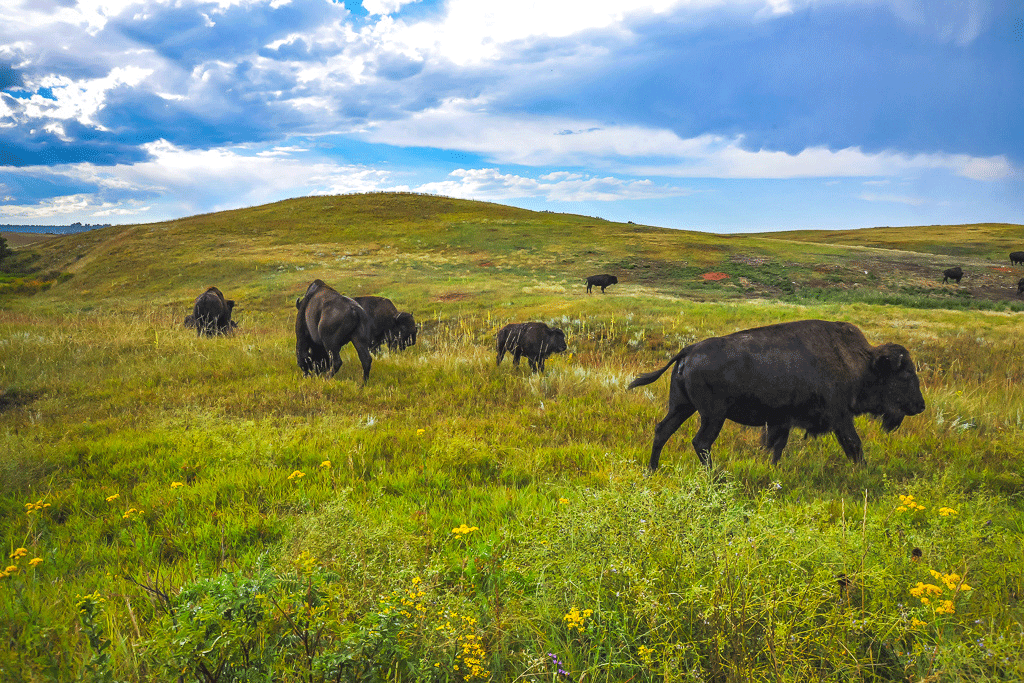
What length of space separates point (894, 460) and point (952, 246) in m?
81.2

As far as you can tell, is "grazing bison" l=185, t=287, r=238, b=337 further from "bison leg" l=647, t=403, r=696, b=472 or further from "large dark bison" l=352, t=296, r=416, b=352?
"bison leg" l=647, t=403, r=696, b=472

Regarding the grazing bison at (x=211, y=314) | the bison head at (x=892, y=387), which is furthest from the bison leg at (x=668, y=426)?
the grazing bison at (x=211, y=314)

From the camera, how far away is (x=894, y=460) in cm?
495

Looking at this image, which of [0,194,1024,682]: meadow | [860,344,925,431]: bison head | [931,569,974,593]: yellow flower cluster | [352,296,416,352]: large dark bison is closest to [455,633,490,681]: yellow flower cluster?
[0,194,1024,682]: meadow

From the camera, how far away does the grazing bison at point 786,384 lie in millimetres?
4633

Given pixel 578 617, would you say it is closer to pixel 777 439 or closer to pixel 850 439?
pixel 777 439

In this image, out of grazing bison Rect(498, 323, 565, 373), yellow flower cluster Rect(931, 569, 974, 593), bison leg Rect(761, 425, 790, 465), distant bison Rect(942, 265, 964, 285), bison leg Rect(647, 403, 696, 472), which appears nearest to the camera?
yellow flower cluster Rect(931, 569, 974, 593)

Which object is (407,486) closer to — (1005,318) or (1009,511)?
(1009,511)

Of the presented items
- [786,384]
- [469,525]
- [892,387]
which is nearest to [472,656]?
[469,525]

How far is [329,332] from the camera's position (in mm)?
8305

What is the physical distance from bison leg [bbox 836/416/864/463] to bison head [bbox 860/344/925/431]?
0.71 m

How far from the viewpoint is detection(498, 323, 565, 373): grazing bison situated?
979 cm

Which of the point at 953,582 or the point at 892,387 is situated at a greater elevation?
the point at 892,387

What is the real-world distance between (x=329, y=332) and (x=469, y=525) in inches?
229
